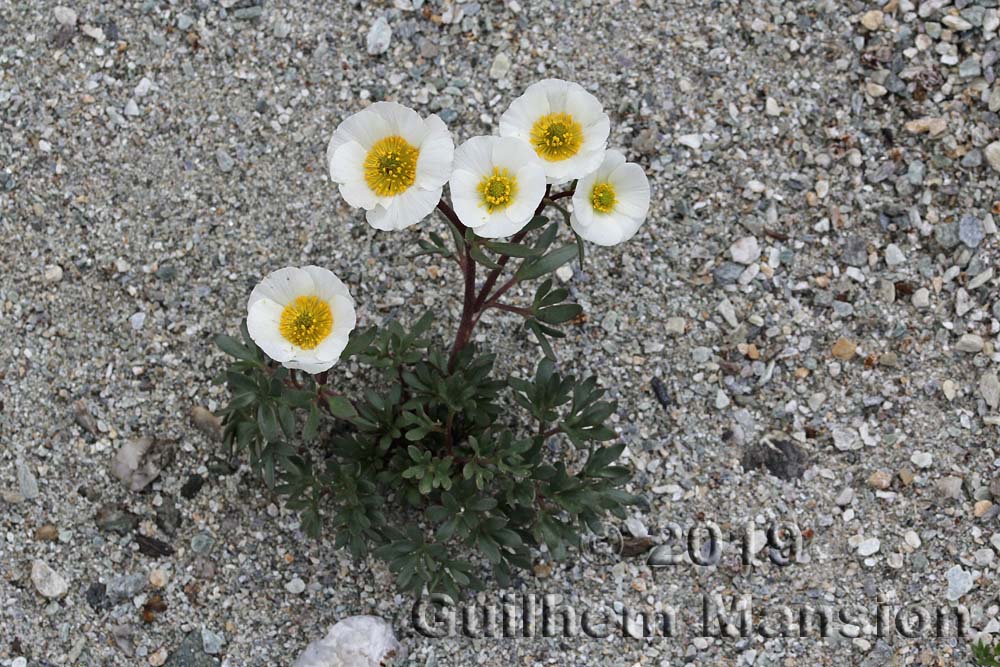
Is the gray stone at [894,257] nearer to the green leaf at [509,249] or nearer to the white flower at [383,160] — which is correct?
the green leaf at [509,249]

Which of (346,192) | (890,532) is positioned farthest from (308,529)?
(890,532)

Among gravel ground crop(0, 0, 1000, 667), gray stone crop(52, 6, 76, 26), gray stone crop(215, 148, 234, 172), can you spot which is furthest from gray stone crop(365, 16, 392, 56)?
gray stone crop(52, 6, 76, 26)

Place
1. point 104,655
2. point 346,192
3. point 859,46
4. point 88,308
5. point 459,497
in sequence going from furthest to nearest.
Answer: point 859,46 < point 88,308 < point 104,655 < point 459,497 < point 346,192

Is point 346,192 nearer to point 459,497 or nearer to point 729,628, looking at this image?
point 459,497

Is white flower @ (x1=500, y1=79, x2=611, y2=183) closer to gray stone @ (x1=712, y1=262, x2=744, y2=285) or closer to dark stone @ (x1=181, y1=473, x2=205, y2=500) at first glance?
gray stone @ (x1=712, y1=262, x2=744, y2=285)

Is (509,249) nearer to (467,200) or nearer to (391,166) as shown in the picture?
(467,200)

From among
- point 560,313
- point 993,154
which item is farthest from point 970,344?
point 560,313
